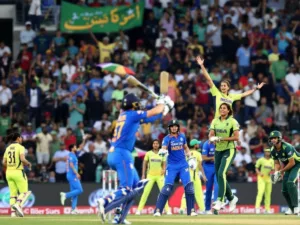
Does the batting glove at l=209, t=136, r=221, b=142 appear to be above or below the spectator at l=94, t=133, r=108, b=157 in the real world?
above

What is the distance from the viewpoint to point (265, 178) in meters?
36.3

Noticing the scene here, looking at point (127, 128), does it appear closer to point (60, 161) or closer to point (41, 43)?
point (60, 161)

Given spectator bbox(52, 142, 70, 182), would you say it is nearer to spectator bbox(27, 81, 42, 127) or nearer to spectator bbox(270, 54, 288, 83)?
spectator bbox(27, 81, 42, 127)

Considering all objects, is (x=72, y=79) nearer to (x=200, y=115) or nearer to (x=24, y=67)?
(x=24, y=67)

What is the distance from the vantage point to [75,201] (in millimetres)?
34938

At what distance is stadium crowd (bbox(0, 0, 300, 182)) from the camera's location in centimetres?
3800

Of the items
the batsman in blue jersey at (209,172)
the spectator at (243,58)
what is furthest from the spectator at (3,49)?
the batsman in blue jersey at (209,172)

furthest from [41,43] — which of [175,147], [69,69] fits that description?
[175,147]

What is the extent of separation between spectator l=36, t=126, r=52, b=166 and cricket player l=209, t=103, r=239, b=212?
41.1 ft

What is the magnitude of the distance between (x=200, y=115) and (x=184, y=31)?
4.70 metres

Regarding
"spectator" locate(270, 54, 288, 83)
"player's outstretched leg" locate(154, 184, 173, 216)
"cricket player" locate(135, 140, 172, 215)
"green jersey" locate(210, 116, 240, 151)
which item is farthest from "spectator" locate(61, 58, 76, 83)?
"green jersey" locate(210, 116, 240, 151)

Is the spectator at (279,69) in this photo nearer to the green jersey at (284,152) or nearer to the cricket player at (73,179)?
the cricket player at (73,179)

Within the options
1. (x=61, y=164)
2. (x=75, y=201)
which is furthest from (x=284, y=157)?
(x=61, y=164)

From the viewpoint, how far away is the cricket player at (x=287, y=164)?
27047 millimetres
